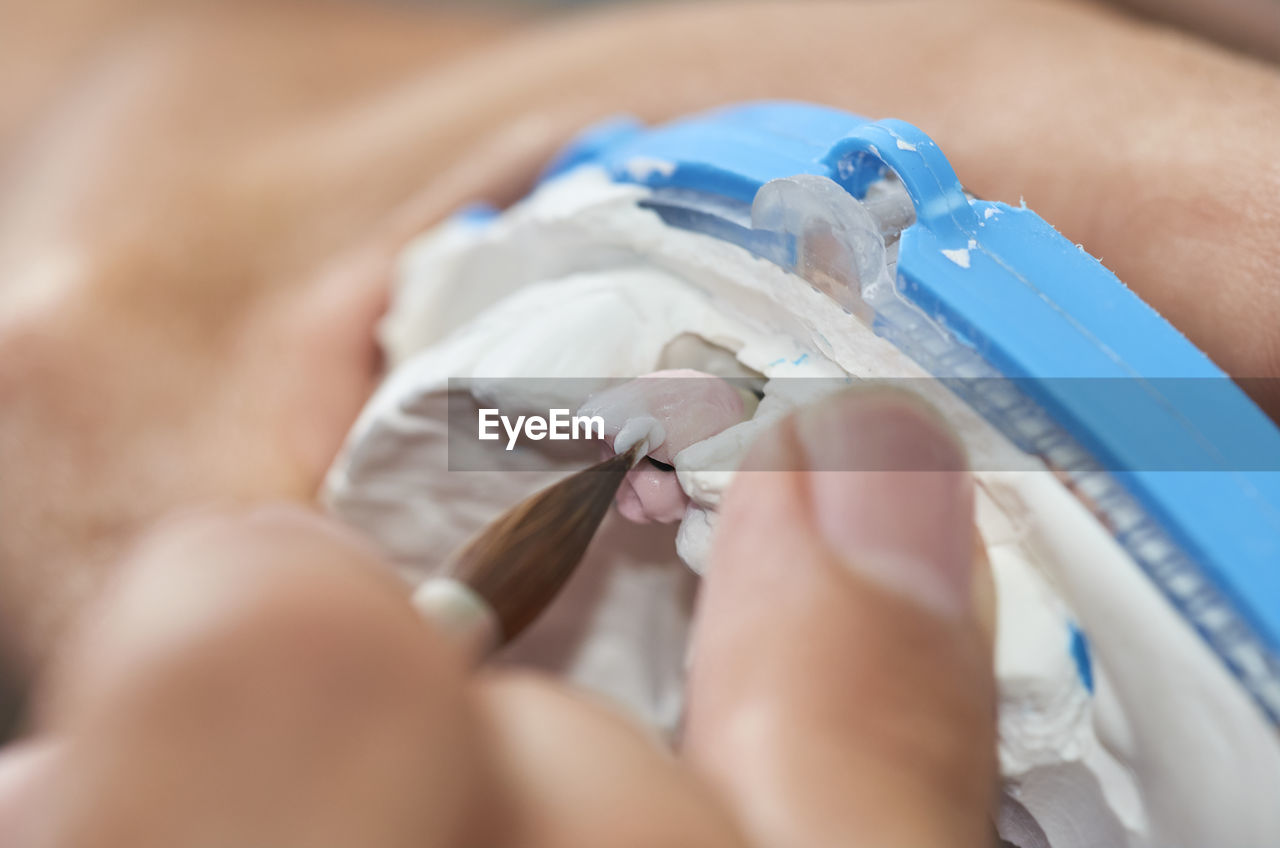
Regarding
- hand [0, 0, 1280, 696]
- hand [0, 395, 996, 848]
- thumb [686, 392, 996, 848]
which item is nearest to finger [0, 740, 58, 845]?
hand [0, 395, 996, 848]

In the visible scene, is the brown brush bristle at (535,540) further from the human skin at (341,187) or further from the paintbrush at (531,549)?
the human skin at (341,187)

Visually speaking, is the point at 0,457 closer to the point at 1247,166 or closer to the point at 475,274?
the point at 475,274

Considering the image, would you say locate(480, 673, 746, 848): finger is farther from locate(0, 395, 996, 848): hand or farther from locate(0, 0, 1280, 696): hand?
locate(0, 0, 1280, 696): hand

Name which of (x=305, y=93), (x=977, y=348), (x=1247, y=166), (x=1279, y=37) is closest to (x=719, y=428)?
(x=977, y=348)

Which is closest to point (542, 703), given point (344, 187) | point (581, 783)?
point (581, 783)

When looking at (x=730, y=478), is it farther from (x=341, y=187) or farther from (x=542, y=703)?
(x=341, y=187)

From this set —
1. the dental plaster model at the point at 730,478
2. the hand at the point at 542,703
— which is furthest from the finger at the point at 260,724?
the dental plaster model at the point at 730,478
